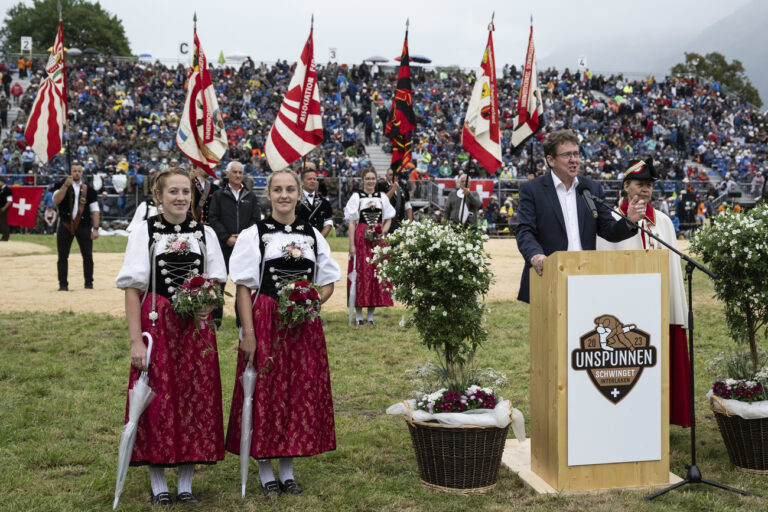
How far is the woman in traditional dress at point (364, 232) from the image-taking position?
32.5 ft

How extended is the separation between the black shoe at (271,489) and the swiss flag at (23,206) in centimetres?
1674

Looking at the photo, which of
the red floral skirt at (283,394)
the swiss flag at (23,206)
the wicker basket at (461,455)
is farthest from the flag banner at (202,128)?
the swiss flag at (23,206)

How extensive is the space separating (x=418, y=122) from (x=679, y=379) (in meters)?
33.2

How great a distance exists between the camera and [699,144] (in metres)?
37.3

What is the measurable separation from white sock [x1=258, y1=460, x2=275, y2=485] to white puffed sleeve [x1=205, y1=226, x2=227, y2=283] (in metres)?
1.03

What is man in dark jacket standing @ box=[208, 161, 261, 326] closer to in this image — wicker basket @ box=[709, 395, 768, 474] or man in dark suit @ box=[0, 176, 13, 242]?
wicker basket @ box=[709, 395, 768, 474]

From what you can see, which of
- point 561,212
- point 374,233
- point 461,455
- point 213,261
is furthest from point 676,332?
point 374,233

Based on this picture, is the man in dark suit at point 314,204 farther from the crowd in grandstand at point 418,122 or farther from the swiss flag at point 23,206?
the crowd in grandstand at point 418,122

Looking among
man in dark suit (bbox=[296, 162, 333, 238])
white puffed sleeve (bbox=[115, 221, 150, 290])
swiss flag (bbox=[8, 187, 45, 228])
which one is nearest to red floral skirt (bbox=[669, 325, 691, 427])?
white puffed sleeve (bbox=[115, 221, 150, 290])

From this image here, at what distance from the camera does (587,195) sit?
462cm

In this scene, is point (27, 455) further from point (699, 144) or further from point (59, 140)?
point (699, 144)

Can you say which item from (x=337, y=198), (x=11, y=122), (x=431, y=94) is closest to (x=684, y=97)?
(x=431, y=94)

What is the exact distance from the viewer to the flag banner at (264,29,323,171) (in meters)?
8.56

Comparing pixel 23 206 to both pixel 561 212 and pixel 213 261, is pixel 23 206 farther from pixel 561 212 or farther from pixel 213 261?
pixel 561 212
